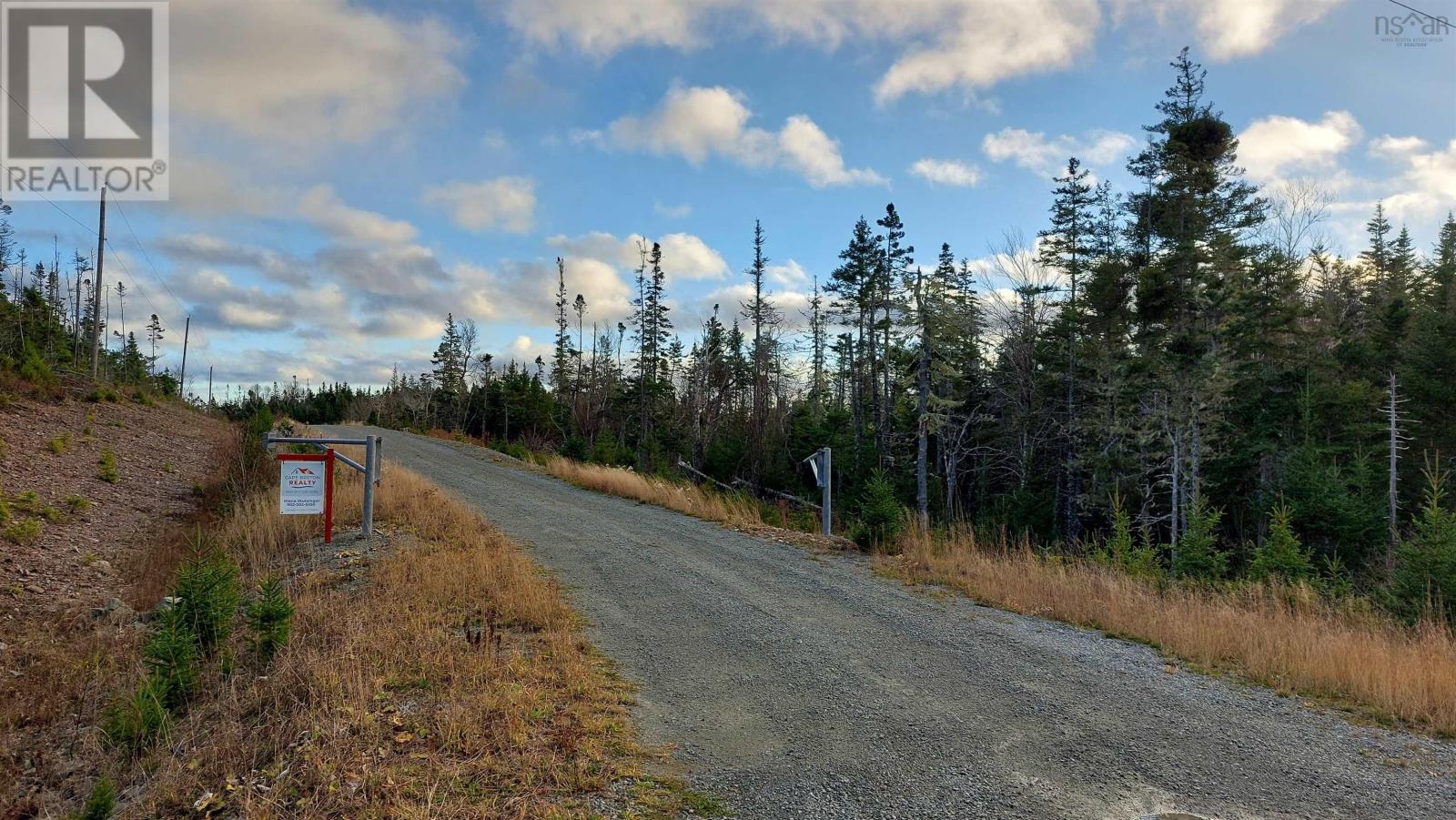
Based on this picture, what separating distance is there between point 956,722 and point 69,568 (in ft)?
36.9

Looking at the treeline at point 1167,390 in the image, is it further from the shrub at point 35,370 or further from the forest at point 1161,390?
the shrub at point 35,370

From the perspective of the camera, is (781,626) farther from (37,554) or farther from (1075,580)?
(37,554)

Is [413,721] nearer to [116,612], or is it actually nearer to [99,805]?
[99,805]

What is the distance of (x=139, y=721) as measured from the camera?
415 cm

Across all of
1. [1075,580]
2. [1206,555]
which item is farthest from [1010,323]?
[1075,580]

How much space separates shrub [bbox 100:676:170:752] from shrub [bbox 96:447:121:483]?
12.0 metres

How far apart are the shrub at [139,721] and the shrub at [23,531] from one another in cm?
745

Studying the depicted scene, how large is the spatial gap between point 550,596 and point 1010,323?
90.9ft

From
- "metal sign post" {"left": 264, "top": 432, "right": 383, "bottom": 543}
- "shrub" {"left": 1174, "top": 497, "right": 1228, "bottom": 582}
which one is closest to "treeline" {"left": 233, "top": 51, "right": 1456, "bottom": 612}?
"shrub" {"left": 1174, "top": 497, "right": 1228, "bottom": 582}

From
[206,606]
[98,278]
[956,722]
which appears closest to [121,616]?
[206,606]

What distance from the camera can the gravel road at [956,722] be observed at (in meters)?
3.25

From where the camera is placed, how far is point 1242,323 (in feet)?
78.5

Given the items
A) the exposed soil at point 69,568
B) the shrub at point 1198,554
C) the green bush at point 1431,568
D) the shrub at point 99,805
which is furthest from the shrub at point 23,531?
the green bush at point 1431,568

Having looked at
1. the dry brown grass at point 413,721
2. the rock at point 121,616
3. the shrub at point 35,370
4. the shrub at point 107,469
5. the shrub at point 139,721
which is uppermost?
the shrub at point 35,370
